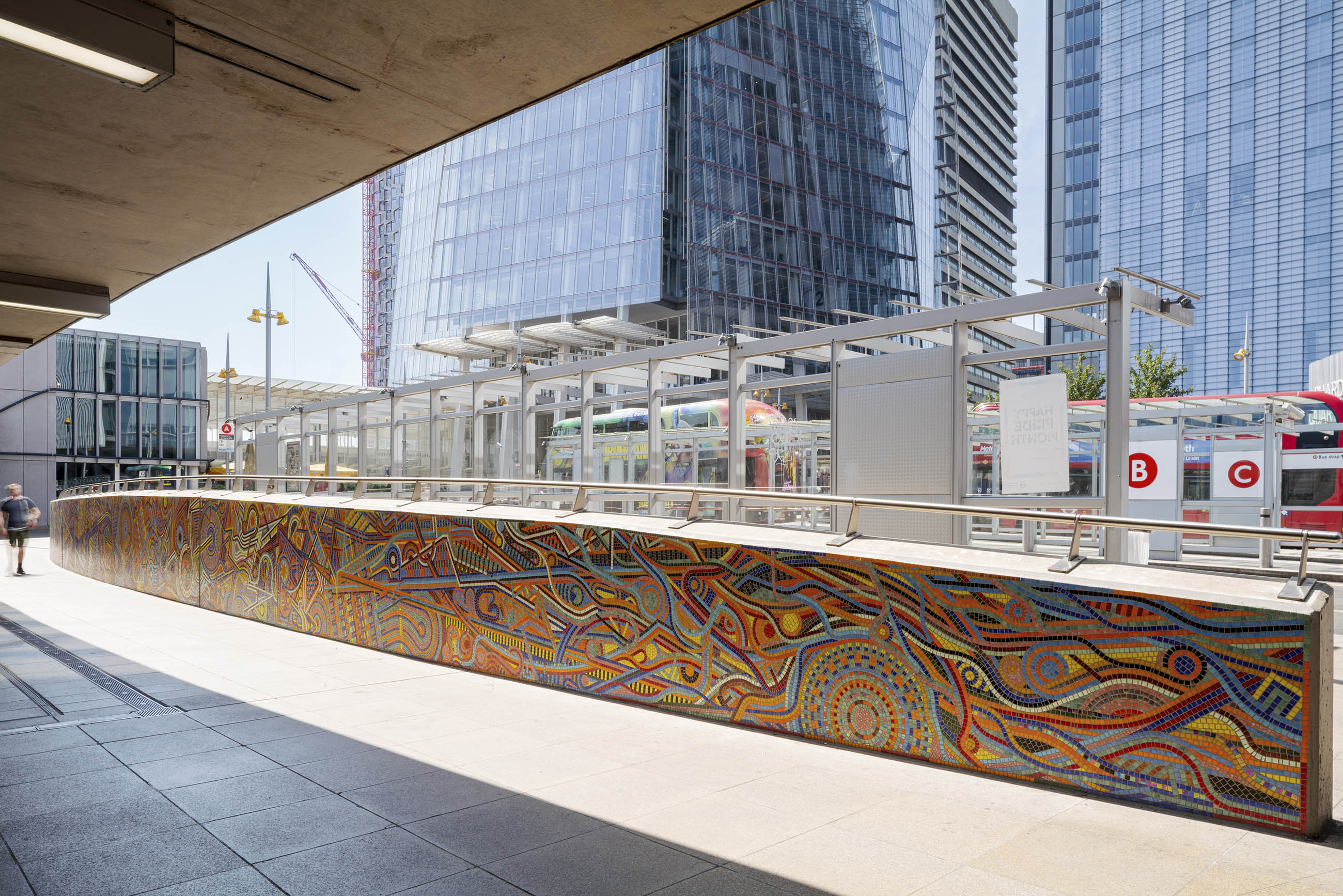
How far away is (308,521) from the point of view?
1049 cm

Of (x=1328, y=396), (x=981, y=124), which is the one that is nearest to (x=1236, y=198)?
(x=981, y=124)

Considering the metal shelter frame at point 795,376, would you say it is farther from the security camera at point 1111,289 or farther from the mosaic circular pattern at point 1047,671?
the mosaic circular pattern at point 1047,671

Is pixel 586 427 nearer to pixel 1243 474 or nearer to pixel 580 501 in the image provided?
pixel 580 501

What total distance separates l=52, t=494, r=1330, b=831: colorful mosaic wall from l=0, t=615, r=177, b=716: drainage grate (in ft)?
7.66

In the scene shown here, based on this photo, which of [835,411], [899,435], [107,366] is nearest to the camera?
[899,435]

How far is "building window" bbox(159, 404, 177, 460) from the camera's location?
139 ft

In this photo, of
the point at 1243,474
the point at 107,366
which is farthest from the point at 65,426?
the point at 1243,474

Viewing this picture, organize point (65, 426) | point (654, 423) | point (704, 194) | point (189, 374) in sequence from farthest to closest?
point (704, 194)
point (189, 374)
point (65, 426)
point (654, 423)

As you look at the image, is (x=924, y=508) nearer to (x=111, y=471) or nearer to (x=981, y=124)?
(x=111, y=471)

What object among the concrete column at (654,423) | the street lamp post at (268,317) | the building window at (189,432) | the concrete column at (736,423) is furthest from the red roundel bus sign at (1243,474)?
the building window at (189,432)

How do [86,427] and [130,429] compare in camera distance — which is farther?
[130,429]

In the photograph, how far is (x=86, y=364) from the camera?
40.1 meters

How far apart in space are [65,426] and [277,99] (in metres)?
41.6

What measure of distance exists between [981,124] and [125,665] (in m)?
116
